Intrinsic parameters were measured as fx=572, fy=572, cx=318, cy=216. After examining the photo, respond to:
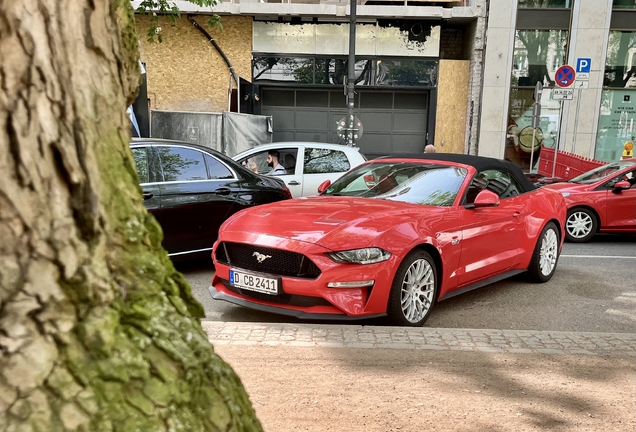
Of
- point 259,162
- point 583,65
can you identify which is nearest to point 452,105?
point 583,65

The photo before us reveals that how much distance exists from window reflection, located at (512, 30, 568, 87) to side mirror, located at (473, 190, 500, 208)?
1603cm

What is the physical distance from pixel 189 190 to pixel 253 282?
248 centimetres

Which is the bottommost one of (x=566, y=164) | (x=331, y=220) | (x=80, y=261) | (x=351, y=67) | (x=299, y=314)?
(x=299, y=314)

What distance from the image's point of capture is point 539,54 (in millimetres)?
19969

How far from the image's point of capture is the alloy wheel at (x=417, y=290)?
4887mm

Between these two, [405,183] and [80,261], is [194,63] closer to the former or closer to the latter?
[405,183]

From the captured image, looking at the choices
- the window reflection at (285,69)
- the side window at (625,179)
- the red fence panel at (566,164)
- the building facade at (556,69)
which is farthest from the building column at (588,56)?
the side window at (625,179)

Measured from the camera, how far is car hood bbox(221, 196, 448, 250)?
468cm

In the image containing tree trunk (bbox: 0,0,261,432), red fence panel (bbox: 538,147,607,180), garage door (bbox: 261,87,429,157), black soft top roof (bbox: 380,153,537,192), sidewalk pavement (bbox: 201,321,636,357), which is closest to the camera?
tree trunk (bbox: 0,0,261,432)

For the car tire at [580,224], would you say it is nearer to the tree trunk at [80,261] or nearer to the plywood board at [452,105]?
the tree trunk at [80,261]

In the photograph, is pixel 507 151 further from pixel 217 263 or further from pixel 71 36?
pixel 71 36

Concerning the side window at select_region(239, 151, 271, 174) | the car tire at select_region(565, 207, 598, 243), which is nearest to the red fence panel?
the car tire at select_region(565, 207, 598, 243)

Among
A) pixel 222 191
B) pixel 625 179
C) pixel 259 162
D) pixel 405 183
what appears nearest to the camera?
pixel 405 183

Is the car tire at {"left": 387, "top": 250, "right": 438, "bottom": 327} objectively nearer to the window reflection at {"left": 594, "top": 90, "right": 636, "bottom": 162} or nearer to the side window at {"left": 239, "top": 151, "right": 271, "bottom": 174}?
the side window at {"left": 239, "top": 151, "right": 271, "bottom": 174}
